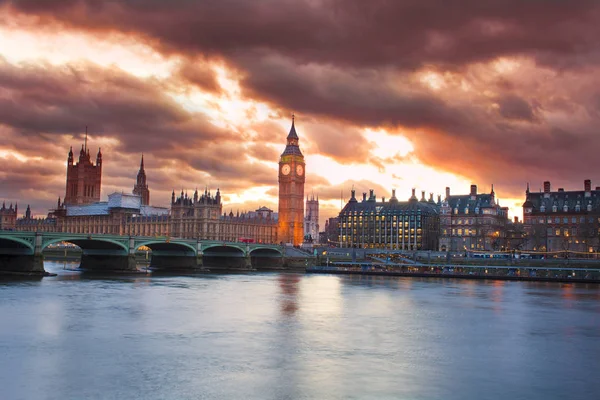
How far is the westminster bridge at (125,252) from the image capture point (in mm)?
77150

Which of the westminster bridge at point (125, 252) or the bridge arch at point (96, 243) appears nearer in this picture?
the westminster bridge at point (125, 252)

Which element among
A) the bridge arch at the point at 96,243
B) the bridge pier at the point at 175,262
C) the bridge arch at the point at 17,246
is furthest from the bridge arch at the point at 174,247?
the bridge arch at the point at 17,246

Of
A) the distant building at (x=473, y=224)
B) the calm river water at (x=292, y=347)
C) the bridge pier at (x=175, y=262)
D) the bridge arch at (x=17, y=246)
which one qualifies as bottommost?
the calm river water at (x=292, y=347)

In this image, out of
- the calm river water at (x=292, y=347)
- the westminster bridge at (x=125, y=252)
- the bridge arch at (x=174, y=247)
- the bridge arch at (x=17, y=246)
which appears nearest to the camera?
the calm river water at (x=292, y=347)

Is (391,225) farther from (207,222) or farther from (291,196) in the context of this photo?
(207,222)

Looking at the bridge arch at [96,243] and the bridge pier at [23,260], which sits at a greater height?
the bridge arch at [96,243]

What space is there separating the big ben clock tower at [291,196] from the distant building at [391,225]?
1465cm

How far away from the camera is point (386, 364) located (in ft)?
90.0

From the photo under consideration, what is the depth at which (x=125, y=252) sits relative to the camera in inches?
3627

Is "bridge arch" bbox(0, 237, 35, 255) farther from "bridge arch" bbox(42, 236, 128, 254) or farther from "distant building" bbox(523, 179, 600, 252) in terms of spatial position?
"distant building" bbox(523, 179, 600, 252)

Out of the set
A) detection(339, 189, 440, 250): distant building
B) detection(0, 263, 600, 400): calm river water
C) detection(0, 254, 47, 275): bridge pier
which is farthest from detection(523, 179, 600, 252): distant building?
detection(0, 254, 47, 275): bridge pier

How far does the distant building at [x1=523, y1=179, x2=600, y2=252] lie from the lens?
4840 inches

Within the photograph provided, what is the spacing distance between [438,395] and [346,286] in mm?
51349

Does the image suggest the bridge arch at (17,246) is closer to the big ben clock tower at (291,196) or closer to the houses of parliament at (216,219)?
the houses of parliament at (216,219)
